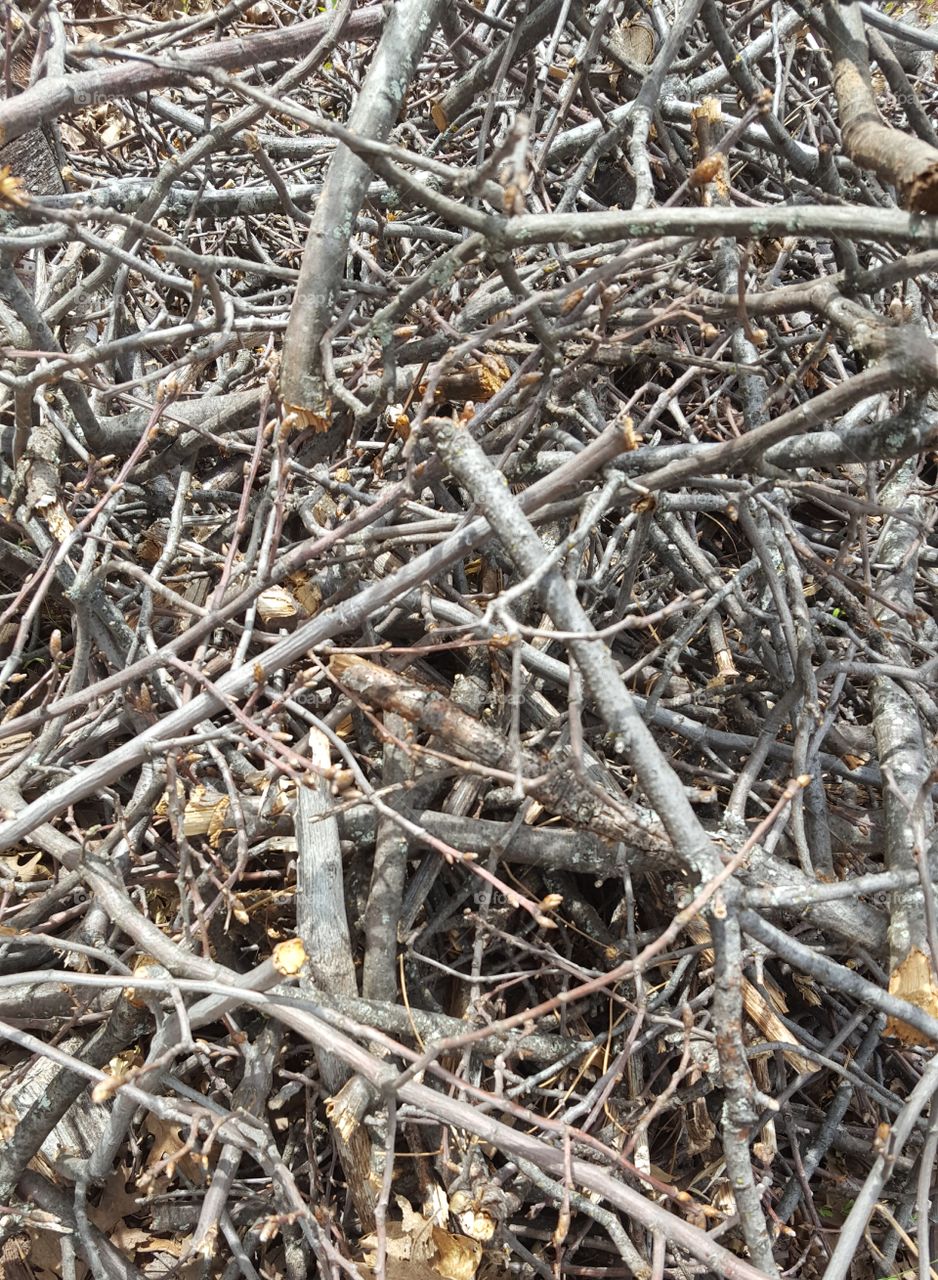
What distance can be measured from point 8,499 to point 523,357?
1137 millimetres

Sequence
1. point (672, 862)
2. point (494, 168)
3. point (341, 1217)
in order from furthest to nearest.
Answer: point (341, 1217) → point (672, 862) → point (494, 168)

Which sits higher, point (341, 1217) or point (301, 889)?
point (301, 889)

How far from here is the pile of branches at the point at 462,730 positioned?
1262 millimetres

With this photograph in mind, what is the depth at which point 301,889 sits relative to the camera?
1529 mm

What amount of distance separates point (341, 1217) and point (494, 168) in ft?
5.56

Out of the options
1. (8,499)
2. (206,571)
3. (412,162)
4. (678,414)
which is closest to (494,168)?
(412,162)

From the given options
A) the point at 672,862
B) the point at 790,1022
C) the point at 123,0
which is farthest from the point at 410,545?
the point at 123,0

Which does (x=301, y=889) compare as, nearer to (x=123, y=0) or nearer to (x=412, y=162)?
(x=412, y=162)

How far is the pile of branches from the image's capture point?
1262 mm

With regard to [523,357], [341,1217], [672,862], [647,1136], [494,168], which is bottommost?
[647,1136]

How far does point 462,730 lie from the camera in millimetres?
1452

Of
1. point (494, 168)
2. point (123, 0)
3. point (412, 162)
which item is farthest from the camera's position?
point (123, 0)

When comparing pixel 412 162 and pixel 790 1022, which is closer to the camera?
pixel 412 162

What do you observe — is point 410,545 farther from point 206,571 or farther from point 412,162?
point 412,162
